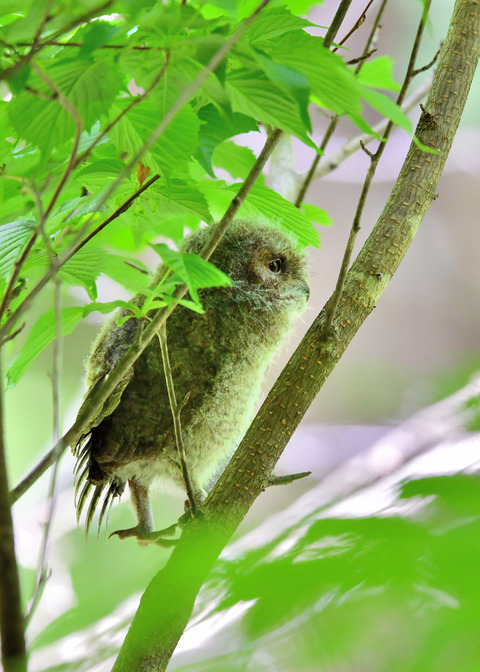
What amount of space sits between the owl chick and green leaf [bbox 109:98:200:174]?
278 millimetres

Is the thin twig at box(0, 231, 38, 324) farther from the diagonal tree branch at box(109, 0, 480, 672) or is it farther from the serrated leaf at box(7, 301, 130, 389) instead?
the diagonal tree branch at box(109, 0, 480, 672)

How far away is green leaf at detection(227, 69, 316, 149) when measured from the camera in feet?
1.51

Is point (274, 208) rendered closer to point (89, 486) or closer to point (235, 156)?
point (235, 156)

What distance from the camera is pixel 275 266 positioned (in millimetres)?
896

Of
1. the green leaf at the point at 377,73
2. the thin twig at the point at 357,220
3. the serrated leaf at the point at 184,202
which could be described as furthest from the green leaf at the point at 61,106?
the green leaf at the point at 377,73

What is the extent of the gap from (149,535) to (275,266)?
0.40 m

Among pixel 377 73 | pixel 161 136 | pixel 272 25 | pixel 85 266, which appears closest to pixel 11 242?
pixel 85 266

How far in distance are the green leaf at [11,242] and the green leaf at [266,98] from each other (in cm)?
23

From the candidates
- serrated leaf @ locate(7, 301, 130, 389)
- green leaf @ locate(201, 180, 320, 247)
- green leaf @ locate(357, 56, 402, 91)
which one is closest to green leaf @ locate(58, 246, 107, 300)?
serrated leaf @ locate(7, 301, 130, 389)

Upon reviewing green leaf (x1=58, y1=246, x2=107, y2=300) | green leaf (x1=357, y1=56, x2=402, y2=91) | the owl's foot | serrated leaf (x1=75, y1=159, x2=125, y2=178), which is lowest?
the owl's foot

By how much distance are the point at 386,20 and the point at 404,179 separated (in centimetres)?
186

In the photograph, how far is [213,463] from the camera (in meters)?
0.86

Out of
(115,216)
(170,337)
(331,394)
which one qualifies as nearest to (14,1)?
(115,216)

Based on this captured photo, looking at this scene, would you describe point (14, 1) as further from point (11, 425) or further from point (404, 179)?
point (11, 425)
